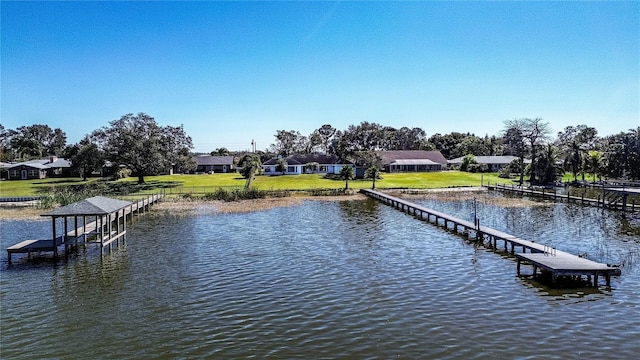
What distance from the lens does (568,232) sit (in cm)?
3116

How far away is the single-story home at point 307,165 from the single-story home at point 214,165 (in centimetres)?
1186

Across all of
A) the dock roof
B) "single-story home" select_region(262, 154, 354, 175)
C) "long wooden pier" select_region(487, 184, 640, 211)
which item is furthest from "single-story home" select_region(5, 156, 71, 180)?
"long wooden pier" select_region(487, 184, 640, 211)

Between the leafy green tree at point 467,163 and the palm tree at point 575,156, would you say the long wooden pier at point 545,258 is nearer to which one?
the palm tree at point 575,156

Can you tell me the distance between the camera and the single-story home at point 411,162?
3775 inches

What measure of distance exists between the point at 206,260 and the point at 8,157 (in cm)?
12605

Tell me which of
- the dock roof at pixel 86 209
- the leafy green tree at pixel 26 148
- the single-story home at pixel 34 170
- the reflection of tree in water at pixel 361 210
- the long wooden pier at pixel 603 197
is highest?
the leafy green tree at pixel 26 148

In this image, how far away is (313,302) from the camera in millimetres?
17391

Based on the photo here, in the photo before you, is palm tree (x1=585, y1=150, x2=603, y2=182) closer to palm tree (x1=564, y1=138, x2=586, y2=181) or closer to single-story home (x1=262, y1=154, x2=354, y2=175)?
palm tree (x1=564, y1=138, x2=586, y2=181)

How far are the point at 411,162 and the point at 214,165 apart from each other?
43.5 m

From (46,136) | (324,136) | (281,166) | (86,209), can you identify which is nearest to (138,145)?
(281,166)

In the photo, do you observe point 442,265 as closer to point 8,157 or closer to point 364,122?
point 364,122

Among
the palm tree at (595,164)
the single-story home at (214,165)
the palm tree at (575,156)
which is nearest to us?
the palm tree at (595,164)

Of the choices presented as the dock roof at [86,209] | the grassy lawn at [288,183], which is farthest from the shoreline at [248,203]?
the dock roof at [86,209]

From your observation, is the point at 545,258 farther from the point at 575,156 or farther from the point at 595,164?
the point at 595,164
